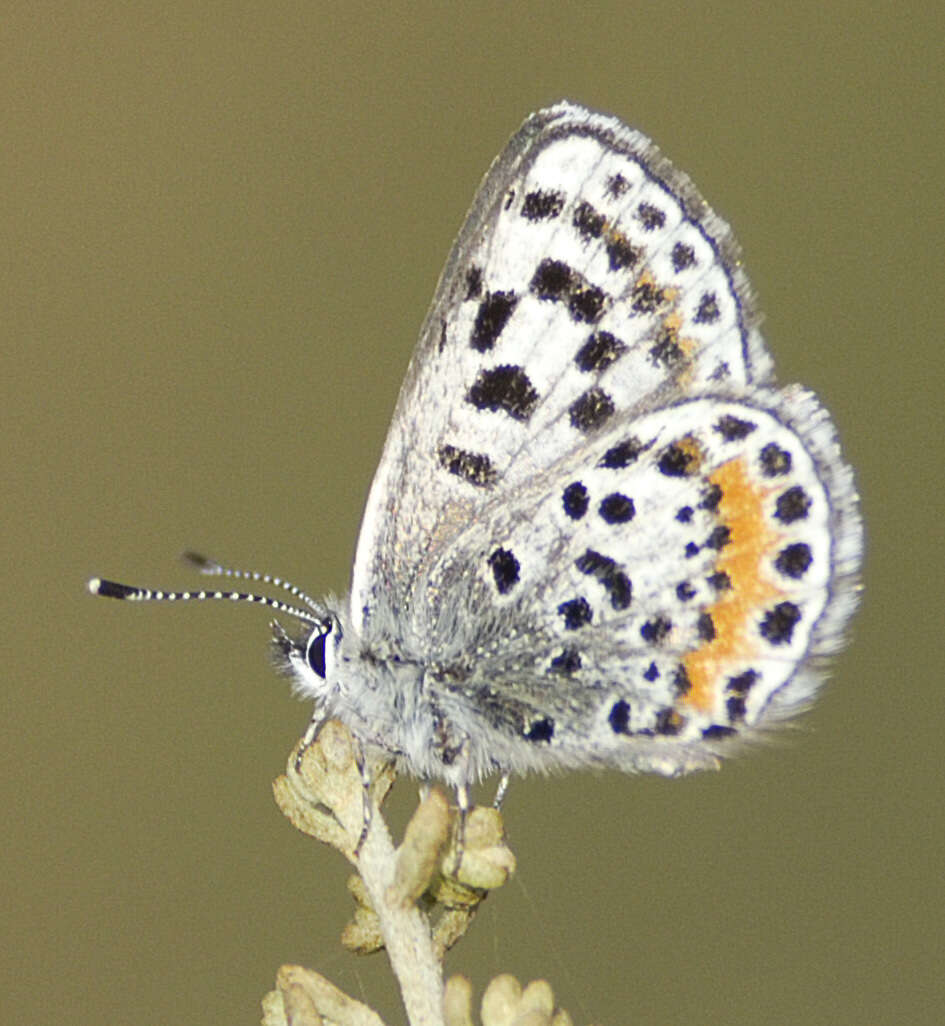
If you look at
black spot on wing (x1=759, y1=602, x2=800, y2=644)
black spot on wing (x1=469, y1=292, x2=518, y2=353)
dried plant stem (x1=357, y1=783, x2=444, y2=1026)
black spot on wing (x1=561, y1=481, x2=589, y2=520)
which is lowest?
dried plant stem (x1=357, y1=783, x2=444, y2=1026)

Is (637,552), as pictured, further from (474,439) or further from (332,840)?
(332,840)

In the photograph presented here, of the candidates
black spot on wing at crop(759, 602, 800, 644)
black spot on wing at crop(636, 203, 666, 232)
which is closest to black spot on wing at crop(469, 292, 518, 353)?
black spot on wing at crop(636, 203, 666, 232)

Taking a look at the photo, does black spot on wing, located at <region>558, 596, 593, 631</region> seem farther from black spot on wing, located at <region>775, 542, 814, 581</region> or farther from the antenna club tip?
the antenna club tip

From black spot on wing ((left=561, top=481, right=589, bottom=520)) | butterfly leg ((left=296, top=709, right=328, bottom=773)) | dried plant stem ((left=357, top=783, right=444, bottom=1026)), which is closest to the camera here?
dried plant stem ((left=357, top=783, right=444, bottom=1026))

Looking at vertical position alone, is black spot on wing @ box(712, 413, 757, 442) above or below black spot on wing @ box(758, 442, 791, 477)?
above

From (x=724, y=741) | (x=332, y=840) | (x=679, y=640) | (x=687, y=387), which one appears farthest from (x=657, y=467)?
(x=332, y=840)

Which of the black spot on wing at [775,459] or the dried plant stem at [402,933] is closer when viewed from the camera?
the dried plant stem at [402,933]

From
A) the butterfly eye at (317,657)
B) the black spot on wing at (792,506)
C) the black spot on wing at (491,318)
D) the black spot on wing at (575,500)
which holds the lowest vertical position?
the black spot on wing at (792,506)

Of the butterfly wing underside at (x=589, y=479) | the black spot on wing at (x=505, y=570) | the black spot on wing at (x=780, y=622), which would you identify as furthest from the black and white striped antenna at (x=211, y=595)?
the black spot on wing at (x=780, y=622)

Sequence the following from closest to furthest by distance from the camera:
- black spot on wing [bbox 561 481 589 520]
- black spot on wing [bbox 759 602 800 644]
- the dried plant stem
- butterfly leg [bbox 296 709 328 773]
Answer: the dried plant stem → butterfly leg [bbox 296 709 328 773] → black spot on wing [bbox 759 602 800 644] → black spot on wing [bbox 561 481 589 520]

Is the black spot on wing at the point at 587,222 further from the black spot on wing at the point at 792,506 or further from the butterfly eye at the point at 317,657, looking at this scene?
the butterfly eye at the point at 317,657

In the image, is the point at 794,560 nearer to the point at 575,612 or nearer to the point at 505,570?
the point at 575,612
